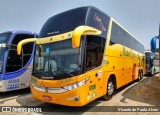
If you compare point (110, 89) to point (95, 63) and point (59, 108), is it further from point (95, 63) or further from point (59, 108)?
point (59, 108)

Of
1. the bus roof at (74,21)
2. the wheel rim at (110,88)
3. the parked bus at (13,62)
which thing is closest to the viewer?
the bus roof at (74,21)

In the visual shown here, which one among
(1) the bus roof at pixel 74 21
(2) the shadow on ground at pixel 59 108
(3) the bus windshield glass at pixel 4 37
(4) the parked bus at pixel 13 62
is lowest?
(2) the shadow on ground at pixel 59 108

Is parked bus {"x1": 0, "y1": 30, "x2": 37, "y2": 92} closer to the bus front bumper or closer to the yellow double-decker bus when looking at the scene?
the yellow double-decker bus

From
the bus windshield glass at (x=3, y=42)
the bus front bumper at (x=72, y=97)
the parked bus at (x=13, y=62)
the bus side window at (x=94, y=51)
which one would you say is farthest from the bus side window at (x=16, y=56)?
the bus side window at (x=94, y=51)

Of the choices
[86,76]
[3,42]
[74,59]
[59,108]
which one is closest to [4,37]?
[3,42]

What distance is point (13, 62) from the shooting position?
9.30 metres

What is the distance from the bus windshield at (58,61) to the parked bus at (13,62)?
270cm

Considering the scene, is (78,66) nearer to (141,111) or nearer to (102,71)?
(102,71)

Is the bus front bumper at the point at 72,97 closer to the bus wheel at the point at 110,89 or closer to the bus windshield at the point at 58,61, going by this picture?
the bus windshield at the point at 58,61

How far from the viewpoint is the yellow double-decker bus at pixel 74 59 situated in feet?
19.0

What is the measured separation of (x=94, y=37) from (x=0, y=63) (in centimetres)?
505

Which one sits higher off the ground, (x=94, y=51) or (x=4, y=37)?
(x=4, y=37)

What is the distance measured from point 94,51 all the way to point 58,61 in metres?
1.35

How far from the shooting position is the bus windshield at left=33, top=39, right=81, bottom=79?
233 inches
